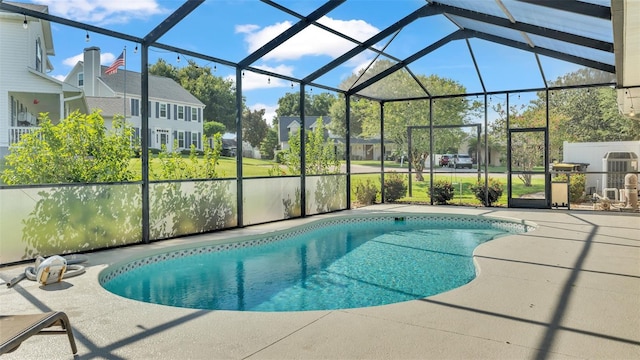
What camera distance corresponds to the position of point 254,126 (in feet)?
31.5

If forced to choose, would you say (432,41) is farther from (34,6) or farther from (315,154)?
(34,6)

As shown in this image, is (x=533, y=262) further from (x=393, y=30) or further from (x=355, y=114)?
(x=355, y=114)

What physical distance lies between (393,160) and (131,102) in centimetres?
829

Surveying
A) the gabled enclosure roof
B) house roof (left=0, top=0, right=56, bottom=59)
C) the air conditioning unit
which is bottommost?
the air conditioning unit

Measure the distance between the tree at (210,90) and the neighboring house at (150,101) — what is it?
12 centimetres

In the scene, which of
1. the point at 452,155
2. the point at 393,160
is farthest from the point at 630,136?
the point at 393,160

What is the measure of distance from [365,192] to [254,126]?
4.14 metres

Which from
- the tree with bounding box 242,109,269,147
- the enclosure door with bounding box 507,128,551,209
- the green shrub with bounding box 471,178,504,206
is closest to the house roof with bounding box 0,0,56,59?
the tree with bounding box 242,109,269,147

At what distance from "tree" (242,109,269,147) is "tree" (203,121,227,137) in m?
0.62

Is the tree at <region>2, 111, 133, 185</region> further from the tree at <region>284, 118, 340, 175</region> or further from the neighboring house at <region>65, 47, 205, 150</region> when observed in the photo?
the tree at <region>284, 118, 340, 175</region>

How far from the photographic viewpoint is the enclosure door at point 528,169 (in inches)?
429

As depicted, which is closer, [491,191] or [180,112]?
[180,112]

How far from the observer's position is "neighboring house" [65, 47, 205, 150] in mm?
6086

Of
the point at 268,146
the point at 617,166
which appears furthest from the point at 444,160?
the point at 268,146
